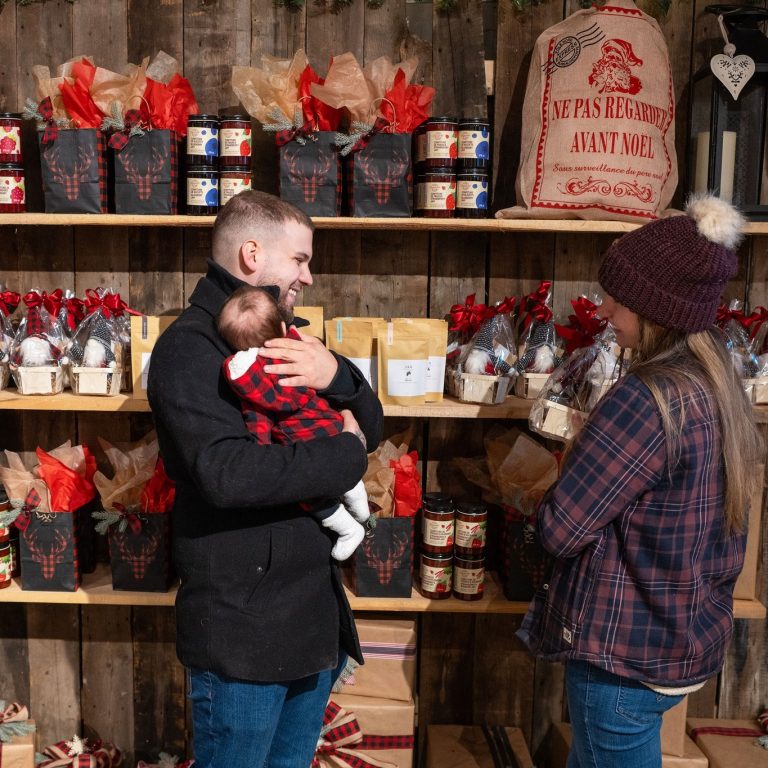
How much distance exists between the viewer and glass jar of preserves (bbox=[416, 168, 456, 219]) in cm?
210

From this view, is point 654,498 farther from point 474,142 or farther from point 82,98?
point 82,98

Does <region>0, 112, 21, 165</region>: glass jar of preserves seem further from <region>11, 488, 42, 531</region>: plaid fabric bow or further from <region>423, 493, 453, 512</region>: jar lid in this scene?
<region>423, 493, 453, 512</region>: jar lid

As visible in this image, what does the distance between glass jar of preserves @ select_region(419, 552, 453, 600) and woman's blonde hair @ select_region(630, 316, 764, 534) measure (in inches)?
34.1

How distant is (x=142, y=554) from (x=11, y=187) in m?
0.99

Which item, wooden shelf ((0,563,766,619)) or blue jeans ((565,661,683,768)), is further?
wooden shelf ((0,563,766,619))

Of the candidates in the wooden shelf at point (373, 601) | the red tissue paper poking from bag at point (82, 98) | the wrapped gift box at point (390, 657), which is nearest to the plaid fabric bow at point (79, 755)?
the wooden shelf at point (373, 601)

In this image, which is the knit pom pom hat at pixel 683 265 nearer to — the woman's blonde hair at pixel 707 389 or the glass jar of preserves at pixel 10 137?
the woman's blonde hair at pixel 707 389

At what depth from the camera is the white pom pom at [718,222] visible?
1400 mm

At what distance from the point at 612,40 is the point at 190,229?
1.21 m

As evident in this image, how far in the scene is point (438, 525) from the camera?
7.16ft

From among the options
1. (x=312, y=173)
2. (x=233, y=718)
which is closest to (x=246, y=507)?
(x=233, y=718)

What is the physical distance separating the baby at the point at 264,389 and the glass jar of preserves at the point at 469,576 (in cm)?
74

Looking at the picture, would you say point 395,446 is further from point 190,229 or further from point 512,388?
point 190,229

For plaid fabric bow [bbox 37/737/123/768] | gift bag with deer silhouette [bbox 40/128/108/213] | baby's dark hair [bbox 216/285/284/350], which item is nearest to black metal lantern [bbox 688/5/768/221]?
baby's dark hair [bbox 216/285/284/350]
